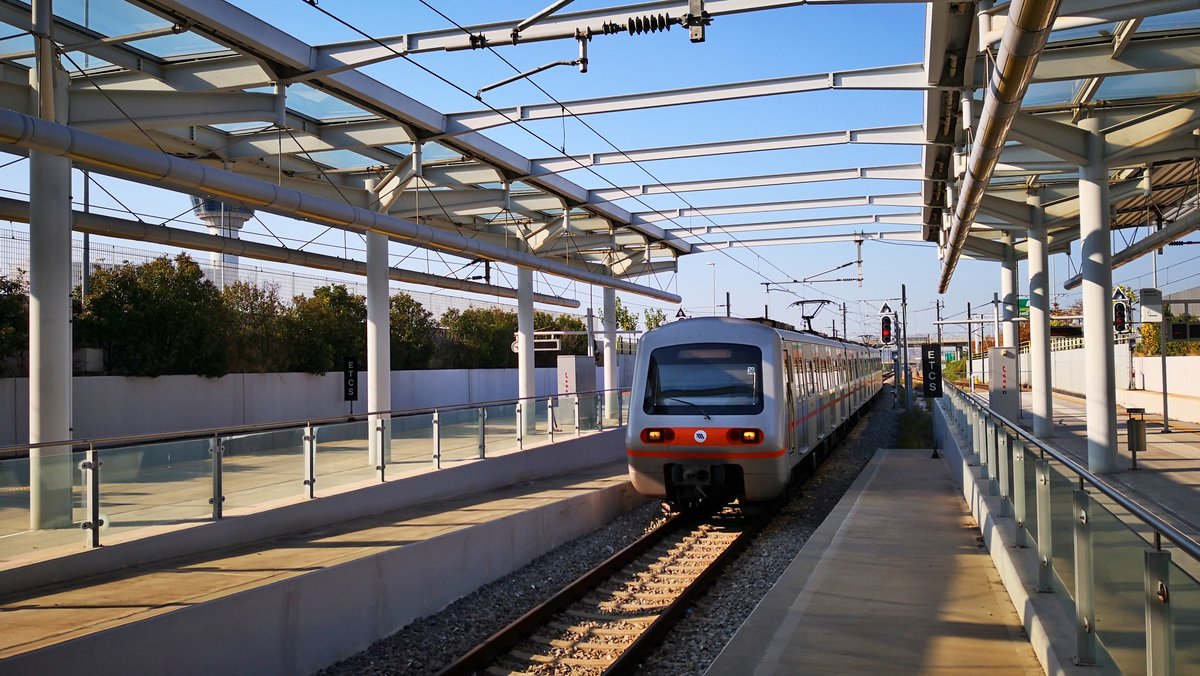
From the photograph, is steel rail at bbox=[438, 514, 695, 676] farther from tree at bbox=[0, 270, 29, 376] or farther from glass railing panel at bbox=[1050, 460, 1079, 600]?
tree at bbox=[0, 270, 29, 376]

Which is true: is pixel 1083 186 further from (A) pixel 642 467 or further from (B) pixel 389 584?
(B) pixel 389 584

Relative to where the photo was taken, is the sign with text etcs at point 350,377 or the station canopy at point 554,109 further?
the sign with text etcs at point 350,377

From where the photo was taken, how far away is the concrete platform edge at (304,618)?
21.8ft

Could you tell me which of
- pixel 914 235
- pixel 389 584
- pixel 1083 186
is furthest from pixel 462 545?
pixel 914 235

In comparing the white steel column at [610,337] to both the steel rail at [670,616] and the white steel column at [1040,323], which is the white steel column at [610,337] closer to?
the white steel column at [1040,323]

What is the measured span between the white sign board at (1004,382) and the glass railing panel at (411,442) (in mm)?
14959

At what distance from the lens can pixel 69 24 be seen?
39.5 ft

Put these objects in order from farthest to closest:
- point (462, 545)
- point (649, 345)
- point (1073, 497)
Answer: point (649, 345), point (462, 545), point (1073, 497)

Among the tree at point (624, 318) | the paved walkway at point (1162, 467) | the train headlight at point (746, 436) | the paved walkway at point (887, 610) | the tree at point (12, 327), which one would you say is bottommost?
the paved walkway at point (887, 610)

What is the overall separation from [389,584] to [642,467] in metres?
5.27

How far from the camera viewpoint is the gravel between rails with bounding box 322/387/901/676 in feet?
27.1

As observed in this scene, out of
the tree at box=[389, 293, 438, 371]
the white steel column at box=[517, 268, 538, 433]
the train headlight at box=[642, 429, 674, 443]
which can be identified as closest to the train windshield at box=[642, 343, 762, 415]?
the train headlight at box=[642, 429, 674, 443]

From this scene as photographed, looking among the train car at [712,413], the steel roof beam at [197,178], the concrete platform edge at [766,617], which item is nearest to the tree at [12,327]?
the steel roof beam at [197,178]

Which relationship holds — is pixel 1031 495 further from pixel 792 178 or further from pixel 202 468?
pixel 792 178
